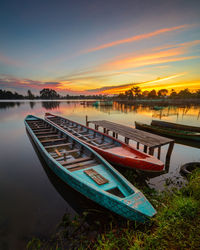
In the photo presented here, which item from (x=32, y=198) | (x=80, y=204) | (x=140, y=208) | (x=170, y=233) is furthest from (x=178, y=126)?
(x=32, y=198)

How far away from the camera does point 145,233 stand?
119 inches

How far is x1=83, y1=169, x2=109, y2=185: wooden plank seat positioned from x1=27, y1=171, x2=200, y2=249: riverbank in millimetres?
1361

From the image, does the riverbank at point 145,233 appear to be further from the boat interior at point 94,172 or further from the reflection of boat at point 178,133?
the reflection of boat at point 178,133

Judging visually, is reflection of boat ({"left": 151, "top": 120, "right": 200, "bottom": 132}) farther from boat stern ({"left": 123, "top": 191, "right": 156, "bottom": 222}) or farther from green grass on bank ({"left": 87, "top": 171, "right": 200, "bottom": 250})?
boat stern ({"left": 123, "top": 191, "right": 156, "bottom": 222})

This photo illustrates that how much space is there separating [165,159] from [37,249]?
9.53 meters

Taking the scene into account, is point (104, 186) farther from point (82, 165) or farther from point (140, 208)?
point (82, 165)

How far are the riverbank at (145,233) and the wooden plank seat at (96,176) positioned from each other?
1361 millimetres

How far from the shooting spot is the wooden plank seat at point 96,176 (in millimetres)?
4712

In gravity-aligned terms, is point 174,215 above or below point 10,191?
above

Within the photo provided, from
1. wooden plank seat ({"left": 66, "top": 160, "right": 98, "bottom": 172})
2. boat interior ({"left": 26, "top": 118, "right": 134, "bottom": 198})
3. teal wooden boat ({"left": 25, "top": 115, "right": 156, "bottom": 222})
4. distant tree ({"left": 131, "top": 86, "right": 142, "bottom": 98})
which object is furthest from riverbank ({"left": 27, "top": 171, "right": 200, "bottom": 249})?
distant tree ({"left": 131, "top": 86, "right": 142, "bottom": 98})

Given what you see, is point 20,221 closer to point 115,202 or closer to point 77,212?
point 77,212

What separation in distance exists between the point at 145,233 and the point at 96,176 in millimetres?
2494

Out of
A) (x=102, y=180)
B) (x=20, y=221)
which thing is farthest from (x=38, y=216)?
(x=102, y=180)

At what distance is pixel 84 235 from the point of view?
3838 mm
